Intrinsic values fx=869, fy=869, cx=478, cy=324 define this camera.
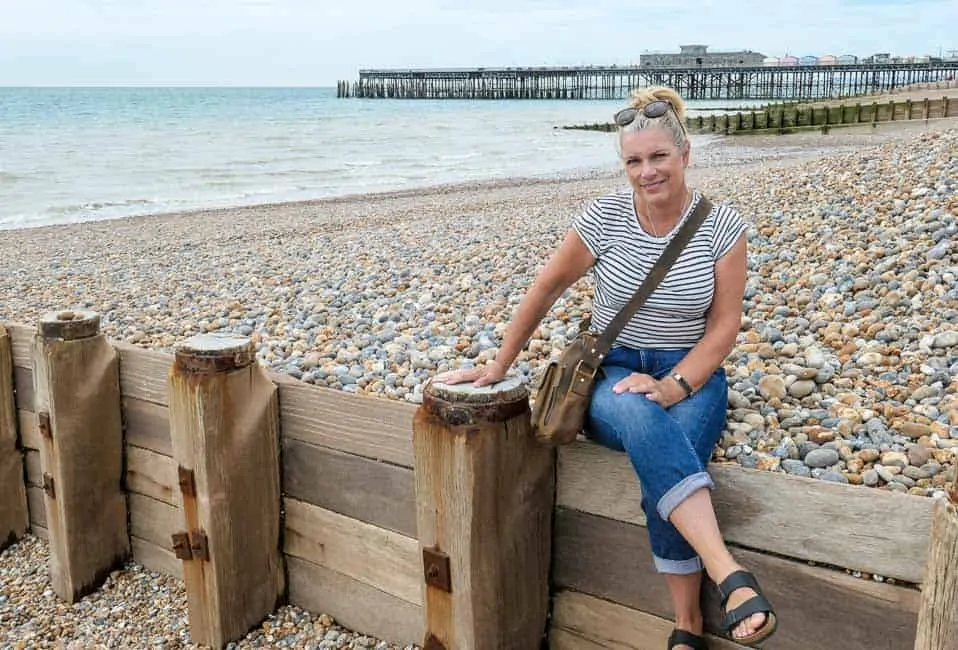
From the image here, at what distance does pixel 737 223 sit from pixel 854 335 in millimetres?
1961

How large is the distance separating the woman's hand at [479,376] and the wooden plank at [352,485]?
0.49m

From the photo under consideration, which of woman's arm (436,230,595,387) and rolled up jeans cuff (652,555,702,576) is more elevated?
woman's arm (436,230,595,387)

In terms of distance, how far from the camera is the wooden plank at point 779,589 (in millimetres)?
2277

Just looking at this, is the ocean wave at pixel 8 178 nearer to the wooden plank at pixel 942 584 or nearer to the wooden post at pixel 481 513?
the wooden post at pixel 481 513

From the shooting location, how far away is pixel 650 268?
8.86 ft

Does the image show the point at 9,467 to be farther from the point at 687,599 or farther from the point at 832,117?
the point at 832,117

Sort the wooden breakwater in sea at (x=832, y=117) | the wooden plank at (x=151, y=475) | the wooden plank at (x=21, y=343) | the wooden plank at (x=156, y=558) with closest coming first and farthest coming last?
the wooden plank at (x=151, y=475) → the wooden plank at (x=156, y=558) → the wooden plank at (x=21, y=343) → the wooden breakwater in sea at (x=832, y=117)

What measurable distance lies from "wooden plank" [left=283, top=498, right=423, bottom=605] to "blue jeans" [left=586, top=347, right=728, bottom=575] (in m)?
0.91

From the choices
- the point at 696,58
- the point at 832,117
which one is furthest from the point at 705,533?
the point at 696,58

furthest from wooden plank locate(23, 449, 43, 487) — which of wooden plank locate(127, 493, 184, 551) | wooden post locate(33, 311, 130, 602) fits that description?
wooden plank locate(127, 493, 184, 551)

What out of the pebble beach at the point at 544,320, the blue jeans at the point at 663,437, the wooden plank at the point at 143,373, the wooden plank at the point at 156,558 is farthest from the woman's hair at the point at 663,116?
the wooden plank at the point at 156,558

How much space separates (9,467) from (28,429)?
0.25 m

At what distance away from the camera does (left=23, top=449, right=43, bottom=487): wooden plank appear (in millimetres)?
4492

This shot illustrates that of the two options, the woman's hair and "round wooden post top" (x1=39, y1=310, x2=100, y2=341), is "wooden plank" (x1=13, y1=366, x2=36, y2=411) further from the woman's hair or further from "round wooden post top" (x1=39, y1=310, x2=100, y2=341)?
the woman's hair
